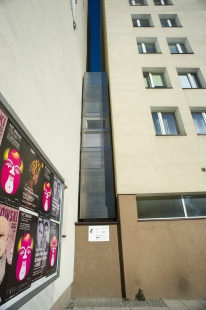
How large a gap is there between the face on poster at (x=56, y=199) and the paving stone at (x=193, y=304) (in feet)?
11.6

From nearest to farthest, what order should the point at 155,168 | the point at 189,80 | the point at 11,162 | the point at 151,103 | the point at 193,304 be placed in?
the point at 11,162, the point at 193,304, the point at 155,168, the point at 151,103, the point at 189,80

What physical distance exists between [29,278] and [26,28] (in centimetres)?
298

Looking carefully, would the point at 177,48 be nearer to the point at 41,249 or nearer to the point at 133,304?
the point at 41,249

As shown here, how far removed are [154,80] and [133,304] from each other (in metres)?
7.88

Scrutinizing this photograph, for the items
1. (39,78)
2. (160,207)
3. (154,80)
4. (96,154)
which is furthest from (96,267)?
(154,80)

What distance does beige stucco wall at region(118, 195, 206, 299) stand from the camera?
387cm

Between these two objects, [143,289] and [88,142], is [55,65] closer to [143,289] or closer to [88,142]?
[88,142]

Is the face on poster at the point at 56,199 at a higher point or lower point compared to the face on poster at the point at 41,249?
higher

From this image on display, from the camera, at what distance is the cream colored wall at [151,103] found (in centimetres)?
504

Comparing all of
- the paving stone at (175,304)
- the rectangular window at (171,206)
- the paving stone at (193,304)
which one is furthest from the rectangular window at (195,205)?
the paving stone at (175,304)

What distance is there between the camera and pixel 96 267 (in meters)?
4.11

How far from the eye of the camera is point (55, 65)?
3455mm

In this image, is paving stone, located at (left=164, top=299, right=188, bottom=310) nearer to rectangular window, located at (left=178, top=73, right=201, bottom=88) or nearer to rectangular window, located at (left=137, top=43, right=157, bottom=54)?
rectangular window, located at (left=178, top=73, right=201, bottom=88)

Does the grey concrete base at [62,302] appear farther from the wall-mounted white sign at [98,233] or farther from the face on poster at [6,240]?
the face on poster at [6,240]
